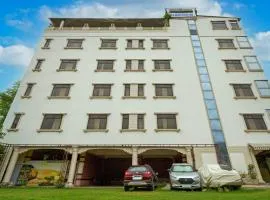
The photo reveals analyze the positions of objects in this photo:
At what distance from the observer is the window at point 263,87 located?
24281mm

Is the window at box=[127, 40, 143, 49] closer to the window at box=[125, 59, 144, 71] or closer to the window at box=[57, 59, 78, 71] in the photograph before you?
the window at box=[125, 59, 144, 71]

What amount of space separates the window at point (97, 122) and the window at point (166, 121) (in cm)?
509

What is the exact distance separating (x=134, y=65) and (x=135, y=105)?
5736mm

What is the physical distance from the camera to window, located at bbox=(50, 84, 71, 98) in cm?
2456

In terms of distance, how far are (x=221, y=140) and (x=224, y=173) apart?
23.9 feet

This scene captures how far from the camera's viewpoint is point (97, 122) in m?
22.6

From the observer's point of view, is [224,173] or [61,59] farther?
[61,59]

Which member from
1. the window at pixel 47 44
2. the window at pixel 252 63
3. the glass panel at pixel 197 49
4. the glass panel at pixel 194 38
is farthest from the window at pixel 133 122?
the window at pixel 47 44

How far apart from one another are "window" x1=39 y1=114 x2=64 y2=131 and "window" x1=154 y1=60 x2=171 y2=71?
11.6 meters

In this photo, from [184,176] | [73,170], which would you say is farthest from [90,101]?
[184,176]

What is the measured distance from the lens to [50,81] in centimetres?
2558

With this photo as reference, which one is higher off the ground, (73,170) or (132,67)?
(132,67)

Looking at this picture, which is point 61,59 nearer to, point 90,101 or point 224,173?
point 90,101

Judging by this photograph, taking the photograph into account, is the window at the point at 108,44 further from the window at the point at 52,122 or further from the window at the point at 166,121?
the window at the point at 166,121
